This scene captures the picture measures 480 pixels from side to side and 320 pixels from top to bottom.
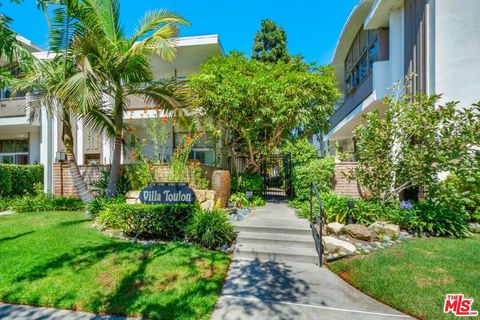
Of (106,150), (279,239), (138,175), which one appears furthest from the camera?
(106,150)

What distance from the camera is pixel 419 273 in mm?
4629

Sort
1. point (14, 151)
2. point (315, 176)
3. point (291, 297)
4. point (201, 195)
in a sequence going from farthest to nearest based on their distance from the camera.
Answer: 1. point (14, 151)
2. point (315, 176)
3. point (201, 195)
4. point (291, 297)

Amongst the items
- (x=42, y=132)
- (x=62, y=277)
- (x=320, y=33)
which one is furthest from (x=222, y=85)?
(x=320, y=33)

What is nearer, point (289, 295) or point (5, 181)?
point (289, 295)

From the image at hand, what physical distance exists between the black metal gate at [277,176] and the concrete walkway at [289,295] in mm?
7595

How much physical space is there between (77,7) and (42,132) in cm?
834

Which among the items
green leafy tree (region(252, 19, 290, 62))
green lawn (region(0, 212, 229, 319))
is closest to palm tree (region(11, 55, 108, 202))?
green lawn (region(0, 212, 229, 319))

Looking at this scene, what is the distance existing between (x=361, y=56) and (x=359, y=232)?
1019 centimetres

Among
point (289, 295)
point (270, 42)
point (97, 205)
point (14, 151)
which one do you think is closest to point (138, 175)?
point (97, 205)

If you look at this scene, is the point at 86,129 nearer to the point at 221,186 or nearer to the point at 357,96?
the point at 221,186

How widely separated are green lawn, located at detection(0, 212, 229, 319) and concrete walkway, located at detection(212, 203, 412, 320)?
310 mm

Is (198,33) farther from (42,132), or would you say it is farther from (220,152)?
(42,132)

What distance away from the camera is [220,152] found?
12602mm

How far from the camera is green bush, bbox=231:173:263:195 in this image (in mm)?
10891
